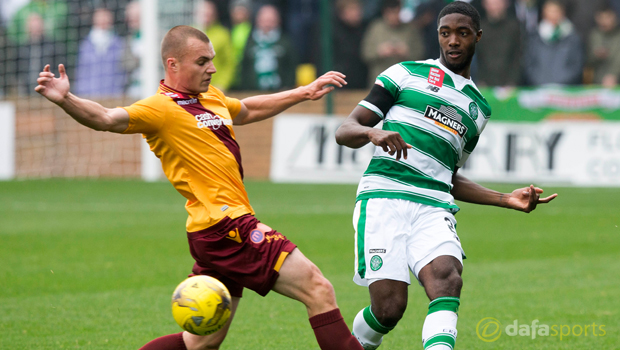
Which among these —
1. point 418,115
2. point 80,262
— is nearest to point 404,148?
point 418,115

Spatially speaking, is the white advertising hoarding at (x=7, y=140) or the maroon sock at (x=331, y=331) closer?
the maroon sock at (x=331, y=331)

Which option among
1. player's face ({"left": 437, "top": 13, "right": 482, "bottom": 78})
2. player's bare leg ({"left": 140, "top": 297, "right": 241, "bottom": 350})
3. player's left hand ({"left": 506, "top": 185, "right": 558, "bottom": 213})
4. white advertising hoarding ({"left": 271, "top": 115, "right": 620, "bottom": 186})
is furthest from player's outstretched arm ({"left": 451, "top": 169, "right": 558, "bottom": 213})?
white advertising hoarding ({"left": 271, "top": 115, "right": 620, "bottom": 186})

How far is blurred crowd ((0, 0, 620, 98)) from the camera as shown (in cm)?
1648

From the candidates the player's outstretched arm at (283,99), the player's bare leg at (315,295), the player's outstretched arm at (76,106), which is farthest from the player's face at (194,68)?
the player's bare leg at (315,295)

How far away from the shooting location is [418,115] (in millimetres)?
4859

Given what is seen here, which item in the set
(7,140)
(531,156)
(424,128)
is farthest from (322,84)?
(7,140)

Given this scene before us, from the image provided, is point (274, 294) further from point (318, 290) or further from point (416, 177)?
point (318, 290)

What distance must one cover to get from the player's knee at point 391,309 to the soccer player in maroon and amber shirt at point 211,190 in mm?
314

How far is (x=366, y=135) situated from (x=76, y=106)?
1.47 m

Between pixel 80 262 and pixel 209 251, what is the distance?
18.1 feet

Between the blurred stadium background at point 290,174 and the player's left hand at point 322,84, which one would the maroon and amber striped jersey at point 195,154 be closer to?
the player's left hand at point 322,84

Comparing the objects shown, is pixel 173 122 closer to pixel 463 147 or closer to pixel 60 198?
pixel 463 147

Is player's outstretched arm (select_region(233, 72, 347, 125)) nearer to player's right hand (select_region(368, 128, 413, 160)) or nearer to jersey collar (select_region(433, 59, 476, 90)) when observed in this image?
jersey collar (select_region(433, 59, 476, 90))
